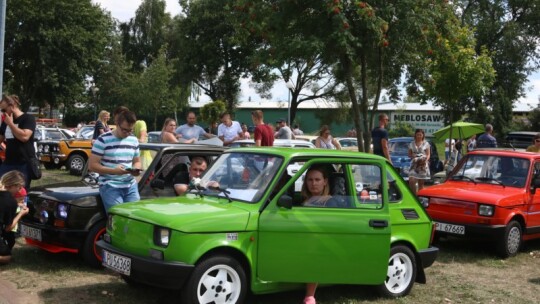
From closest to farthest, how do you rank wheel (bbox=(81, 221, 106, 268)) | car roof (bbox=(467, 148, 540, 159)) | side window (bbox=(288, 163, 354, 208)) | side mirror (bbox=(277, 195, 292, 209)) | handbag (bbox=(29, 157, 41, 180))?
side mirror (bbox=(277, 195, 292, 209)) < side window (bbox=(288, 163, 354, 208)) < wheel (bbox=(81, 221, 106, 268)) < handbag (bbox=(29, 157, 41, 180)) < car roof (bbox=(467, 148, 540, 159))

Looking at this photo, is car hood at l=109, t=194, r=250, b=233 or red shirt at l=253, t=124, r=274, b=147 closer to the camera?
car hood at l=109, t=194, r=250, b=233

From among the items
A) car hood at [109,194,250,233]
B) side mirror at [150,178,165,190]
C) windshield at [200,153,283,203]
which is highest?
windshield at [200,153,283,203]

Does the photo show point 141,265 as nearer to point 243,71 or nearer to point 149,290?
point 149,290

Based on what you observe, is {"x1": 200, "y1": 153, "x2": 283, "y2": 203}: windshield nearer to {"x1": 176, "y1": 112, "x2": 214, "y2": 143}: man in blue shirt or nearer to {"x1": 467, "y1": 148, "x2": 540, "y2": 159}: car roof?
{"x1": 176, "y1": 112, "x2": 214, "y2": 143}: man in blue shirt

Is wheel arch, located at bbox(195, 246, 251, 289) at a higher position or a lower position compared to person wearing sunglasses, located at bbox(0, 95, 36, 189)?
lower

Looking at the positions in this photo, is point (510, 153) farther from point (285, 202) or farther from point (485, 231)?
point (285, 202)

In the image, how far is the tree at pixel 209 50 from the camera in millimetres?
45656

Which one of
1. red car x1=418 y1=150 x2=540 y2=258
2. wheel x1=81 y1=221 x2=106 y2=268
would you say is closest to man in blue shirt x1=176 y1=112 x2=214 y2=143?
red car x1=418 y1=150 x2=540 y2=258

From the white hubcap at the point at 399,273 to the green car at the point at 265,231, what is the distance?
0.6 inches

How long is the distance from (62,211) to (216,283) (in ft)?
8.45

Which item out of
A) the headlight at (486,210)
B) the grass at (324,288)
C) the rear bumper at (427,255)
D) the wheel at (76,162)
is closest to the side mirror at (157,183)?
the grass at (324,288)

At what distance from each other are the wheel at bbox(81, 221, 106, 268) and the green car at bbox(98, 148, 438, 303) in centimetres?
92

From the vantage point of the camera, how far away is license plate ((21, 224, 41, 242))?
7.06 m

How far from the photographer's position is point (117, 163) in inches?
269
